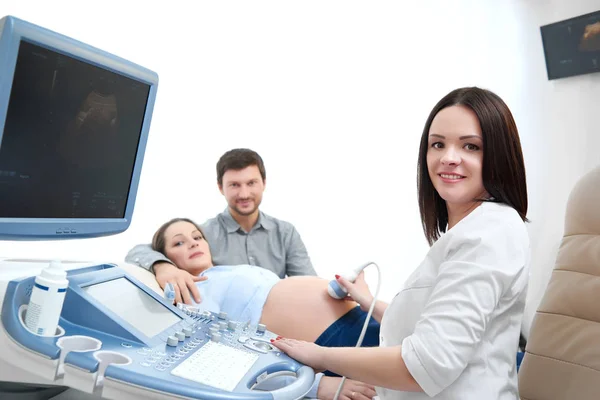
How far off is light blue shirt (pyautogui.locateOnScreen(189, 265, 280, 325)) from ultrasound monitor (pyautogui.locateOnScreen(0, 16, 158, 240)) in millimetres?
444

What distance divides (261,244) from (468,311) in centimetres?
175

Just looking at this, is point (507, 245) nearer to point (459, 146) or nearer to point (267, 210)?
point (459, 146)

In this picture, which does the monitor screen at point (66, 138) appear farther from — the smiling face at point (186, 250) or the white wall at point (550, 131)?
the white wall at point (550, 131)

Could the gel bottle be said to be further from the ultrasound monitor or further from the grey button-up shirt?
the grey button-up shirt

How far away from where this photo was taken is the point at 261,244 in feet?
8.21

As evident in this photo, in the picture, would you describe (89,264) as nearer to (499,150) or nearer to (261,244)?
(499,150)

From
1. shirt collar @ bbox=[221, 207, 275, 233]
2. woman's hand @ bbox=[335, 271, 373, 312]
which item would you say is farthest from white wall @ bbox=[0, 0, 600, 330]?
woman's hand @ bbox=[335, 271, 373, 312]

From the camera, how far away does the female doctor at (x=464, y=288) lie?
82 cm

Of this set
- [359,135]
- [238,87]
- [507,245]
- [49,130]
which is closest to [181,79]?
[238,87]

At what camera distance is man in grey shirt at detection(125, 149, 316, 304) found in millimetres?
2361

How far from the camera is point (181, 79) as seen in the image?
8.22 feet

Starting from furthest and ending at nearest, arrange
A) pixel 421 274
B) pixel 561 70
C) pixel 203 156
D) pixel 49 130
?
pixel 203 156 → pixel 561 70 → pixel 421 274 → pixel 49 130

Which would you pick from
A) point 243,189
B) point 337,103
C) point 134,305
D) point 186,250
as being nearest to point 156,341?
point 134,305

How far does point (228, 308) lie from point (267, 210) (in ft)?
4.42
